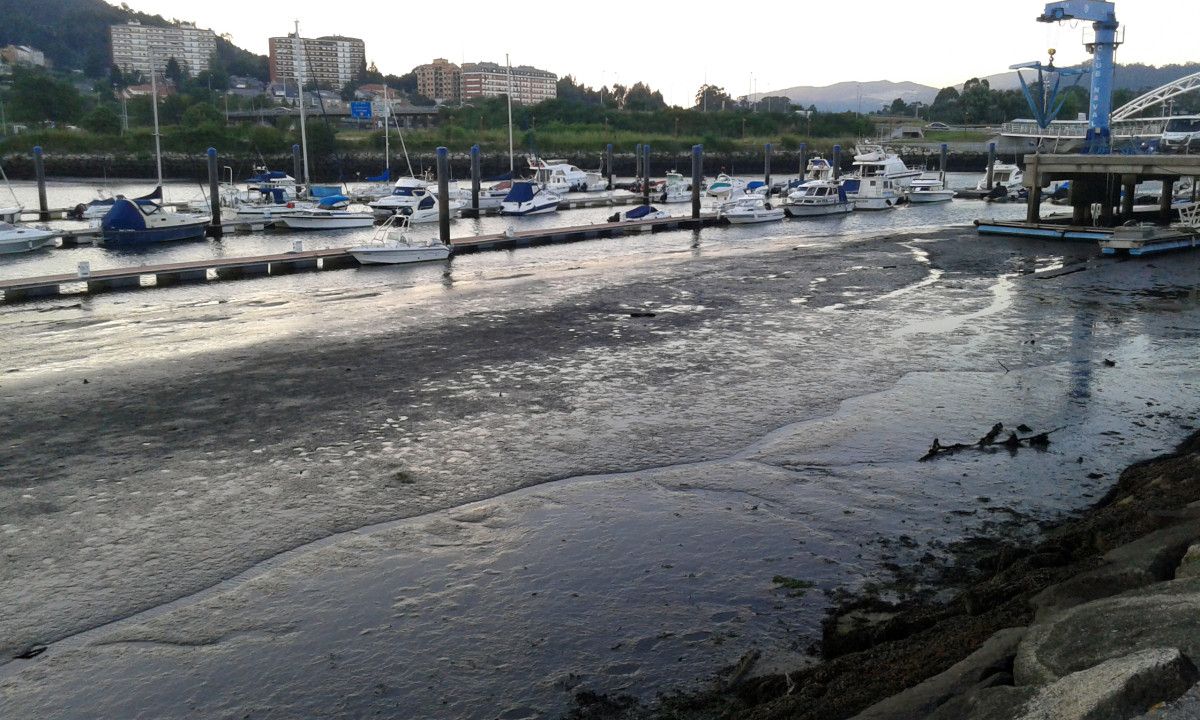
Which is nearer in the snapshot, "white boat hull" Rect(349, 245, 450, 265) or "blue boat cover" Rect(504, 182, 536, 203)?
"white boat hull" Rect(349, 245, 450, 265)

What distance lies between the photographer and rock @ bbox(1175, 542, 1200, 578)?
5493 millimetres

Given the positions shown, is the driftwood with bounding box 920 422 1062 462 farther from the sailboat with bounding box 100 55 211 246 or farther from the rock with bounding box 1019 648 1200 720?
the sailboat with bounding box 100 55 211 246

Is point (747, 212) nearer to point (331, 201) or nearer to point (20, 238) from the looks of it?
point (331, 201)

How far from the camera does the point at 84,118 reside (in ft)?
347

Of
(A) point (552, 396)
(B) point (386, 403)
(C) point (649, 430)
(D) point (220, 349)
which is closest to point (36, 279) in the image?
(D) point (220, 349)

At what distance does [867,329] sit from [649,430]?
26.4 feet

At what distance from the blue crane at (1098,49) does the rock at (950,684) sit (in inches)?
2097

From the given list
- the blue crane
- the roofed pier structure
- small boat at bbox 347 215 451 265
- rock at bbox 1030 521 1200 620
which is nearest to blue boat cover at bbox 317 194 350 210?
small boat at bbox 347 215 451 265

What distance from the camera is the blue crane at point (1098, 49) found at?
5175cm

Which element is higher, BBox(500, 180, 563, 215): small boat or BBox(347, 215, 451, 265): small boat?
BBox(500, 180, 563, 215): small boat

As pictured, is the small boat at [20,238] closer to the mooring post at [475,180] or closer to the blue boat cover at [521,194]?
the mooring post at [475,180]

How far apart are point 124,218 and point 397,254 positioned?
12.7 metres

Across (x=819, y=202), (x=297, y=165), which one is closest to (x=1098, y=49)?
(x=819, y=202)

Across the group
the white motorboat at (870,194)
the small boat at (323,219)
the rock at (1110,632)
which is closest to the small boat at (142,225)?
the small boat at (323,219)
